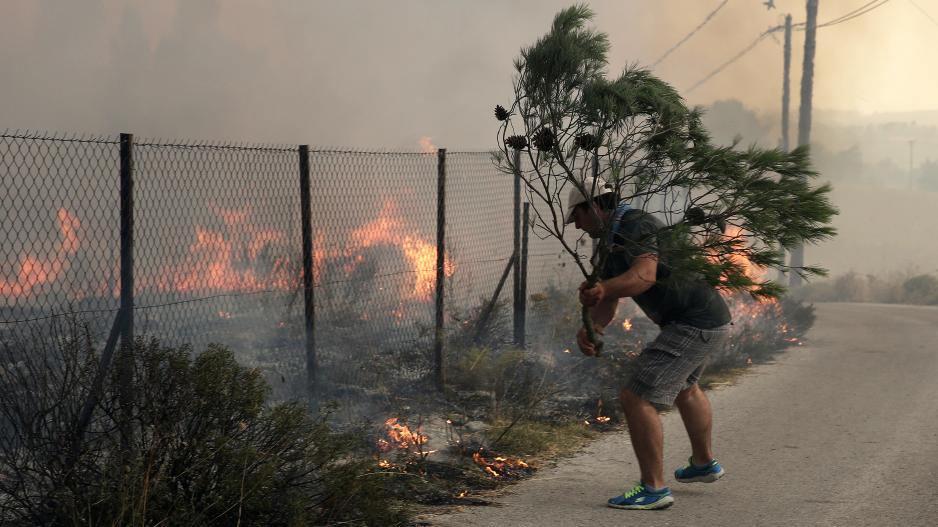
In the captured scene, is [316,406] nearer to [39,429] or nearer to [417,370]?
[417,370]

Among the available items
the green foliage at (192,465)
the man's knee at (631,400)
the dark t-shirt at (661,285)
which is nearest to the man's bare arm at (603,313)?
the dark t-shirt at (661,285)

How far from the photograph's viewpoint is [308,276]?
830cm

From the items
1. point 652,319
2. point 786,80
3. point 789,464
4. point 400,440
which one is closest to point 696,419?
point 652,319

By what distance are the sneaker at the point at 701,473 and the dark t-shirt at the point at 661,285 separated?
0.87m

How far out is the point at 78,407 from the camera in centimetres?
509

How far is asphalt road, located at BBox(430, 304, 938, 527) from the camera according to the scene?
592 centimetres

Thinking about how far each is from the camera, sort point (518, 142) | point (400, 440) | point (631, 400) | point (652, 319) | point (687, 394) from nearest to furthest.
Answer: point (631, 400)
point (652, 319)
point (518, 142)
point (687, 394)
point (400, 440)

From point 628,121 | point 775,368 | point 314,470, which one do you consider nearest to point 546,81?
point 628,121

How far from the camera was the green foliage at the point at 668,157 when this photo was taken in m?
6.01

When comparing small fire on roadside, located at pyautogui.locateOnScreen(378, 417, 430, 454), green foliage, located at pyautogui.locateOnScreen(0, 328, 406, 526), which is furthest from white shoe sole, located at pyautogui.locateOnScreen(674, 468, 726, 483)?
green foliage, located at pyautogui.locateOnScreen(0, 328, 406, 526)

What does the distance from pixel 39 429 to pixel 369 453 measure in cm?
251

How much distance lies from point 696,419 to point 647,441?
2.01ft

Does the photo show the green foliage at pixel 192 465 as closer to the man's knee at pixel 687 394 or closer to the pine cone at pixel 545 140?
the man's knee at pixel 687 394

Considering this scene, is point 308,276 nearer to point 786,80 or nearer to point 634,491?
point 634,491
